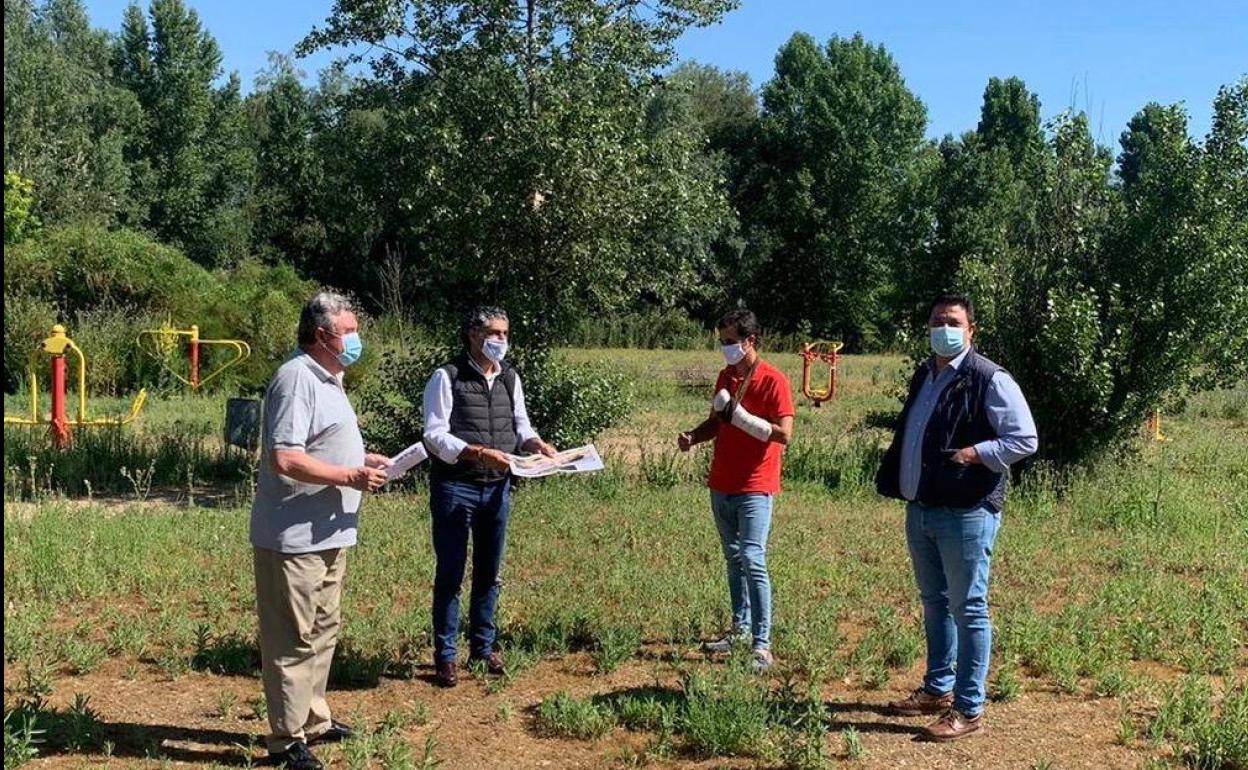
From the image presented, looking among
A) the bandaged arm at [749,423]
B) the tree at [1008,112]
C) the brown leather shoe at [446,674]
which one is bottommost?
the brown leather shoe at [446,674]

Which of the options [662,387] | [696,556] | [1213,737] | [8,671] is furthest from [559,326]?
[662,387]

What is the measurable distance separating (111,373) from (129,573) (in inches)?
516

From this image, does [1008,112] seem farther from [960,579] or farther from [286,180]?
[960,579]

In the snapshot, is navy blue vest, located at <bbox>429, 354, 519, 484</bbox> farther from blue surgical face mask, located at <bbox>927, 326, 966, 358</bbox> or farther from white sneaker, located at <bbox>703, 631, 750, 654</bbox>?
blue surgical face mask, located at <bbox>927, 326, 966, 358</bbox>

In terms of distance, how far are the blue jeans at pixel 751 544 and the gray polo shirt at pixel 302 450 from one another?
204 centimetres

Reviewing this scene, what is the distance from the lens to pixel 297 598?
4.41 m

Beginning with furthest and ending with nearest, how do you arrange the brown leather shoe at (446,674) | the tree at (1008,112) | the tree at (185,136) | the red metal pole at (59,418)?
the tree at (1008,112)
the tree at (185,136)
the red metal pole at (59,418)
the brown leather shoe at (446,674)

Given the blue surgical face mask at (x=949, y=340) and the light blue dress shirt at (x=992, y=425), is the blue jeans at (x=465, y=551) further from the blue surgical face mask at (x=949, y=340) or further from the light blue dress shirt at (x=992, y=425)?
the blue surgical face mask at (x=949, y=340)

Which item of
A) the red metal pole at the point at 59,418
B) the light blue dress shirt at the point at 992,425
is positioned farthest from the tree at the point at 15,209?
the light blue dress shirt at the point at 992,425

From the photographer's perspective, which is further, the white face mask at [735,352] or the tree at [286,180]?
the tree at [286,180]

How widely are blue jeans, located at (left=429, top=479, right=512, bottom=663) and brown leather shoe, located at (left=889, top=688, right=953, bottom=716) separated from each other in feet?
6.42

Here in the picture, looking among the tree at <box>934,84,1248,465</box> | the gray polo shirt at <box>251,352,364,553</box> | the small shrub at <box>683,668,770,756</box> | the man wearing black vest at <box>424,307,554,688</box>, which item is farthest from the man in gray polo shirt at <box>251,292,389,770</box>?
the tree at <box>934,84,1248,465</box>

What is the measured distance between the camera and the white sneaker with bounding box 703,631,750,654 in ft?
19.3

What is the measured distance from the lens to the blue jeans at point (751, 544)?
5730mm
